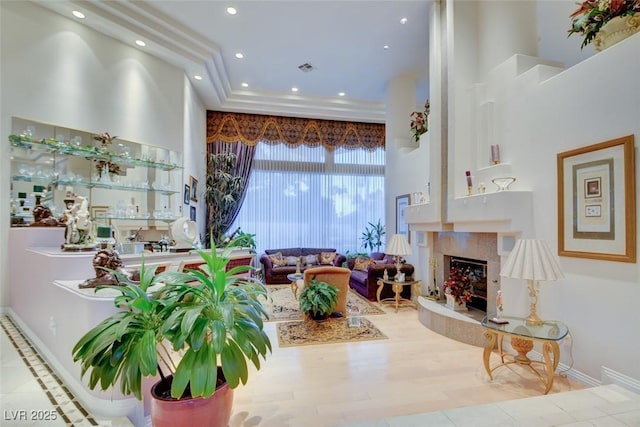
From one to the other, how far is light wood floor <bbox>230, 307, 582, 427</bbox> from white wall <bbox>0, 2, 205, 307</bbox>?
354cm

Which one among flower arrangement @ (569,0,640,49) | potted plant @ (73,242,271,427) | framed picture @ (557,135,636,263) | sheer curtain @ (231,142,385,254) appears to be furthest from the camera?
sheer curtain @ (231,142,385,254)

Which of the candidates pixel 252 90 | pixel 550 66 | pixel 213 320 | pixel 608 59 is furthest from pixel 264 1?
pixel 213 320

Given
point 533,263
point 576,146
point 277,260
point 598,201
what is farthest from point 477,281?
point 277,260

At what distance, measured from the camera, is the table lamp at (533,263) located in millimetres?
2461

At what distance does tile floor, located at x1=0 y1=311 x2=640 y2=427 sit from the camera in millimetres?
1765

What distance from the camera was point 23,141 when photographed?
3.49 meters

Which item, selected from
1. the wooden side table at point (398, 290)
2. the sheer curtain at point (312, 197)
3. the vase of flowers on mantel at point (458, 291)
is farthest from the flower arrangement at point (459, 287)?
the sheer curtain at point (312, 197)

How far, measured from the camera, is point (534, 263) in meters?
2.49

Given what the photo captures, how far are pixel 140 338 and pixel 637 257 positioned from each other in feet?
11.5

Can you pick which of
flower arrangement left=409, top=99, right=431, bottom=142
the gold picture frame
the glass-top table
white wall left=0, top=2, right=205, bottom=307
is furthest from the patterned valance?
the glass-top table

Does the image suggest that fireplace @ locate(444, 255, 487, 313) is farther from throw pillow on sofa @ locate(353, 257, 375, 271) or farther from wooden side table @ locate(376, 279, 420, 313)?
throw pillow on sofa @ locate(353, 257, 375, 271)

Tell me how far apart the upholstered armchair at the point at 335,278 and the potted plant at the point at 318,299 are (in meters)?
0.07

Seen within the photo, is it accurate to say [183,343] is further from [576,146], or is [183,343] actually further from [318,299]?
[576,146]

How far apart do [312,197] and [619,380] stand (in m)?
6.56
